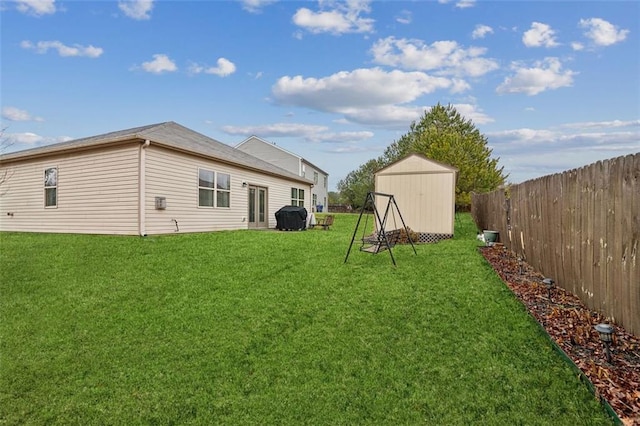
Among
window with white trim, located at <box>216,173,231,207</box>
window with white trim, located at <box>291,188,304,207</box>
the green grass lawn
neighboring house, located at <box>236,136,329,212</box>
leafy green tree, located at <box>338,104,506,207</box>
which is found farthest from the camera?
neighboring house, located at <box>236,136,329,212</box>

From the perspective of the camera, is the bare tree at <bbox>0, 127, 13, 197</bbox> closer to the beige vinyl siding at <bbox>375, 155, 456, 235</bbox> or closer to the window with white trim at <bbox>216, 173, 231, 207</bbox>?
the window with white trim at <bbox>216, 173, 231, 207</bbox>

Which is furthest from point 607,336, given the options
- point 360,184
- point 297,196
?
point 360,184

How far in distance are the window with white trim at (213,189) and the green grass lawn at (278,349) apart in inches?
215

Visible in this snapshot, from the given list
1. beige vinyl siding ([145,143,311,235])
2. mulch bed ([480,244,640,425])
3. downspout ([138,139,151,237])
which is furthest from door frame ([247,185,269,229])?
mulch bed ([480,244,640,425])

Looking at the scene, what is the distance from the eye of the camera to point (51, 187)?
37.7 feet

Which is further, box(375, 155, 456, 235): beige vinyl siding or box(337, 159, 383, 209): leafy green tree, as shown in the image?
box(337, 159, 383, 209): leafy green tree

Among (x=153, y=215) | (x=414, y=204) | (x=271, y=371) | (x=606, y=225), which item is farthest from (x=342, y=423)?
(x=414, y=204)

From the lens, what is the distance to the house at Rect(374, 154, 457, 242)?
37.6 feet

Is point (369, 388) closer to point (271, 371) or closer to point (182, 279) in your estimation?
point (271, 371)

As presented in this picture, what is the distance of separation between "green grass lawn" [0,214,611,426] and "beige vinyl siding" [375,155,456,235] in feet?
16.5

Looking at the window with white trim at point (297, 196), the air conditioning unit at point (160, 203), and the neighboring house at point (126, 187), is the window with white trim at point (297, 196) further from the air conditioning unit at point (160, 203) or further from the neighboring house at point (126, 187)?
the air conditioning unit at point (160, 203)

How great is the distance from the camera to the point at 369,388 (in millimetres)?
2906

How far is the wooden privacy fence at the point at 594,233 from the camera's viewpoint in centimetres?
305

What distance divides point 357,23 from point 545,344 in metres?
10.5
